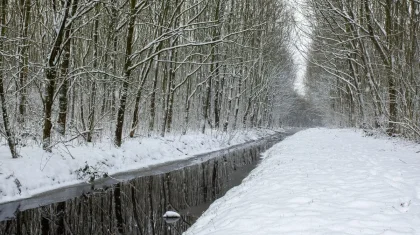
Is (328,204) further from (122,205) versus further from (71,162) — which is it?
(71,162)

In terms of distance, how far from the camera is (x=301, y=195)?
639cm

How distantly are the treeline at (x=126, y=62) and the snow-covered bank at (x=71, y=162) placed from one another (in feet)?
1.69

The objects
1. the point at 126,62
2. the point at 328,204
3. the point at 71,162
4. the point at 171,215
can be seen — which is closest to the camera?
the point at 328,204

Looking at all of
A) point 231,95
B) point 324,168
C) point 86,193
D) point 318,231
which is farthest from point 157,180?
point 231,95

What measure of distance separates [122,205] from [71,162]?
3.20m

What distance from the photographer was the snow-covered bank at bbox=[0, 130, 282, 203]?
8641mm

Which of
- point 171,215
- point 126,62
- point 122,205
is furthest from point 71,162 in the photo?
point 126,62

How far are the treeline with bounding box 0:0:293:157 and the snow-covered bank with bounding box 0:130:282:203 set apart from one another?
0.52 meters

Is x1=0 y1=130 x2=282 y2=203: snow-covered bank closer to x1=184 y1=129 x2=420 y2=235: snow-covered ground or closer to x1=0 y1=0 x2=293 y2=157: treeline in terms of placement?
x1=0 y1=0 x2=293 y2=157: treeline

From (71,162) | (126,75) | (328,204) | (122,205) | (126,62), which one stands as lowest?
(122,205)

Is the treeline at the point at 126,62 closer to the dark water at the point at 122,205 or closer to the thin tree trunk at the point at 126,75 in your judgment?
the thin tree trunk at the point at 126,75

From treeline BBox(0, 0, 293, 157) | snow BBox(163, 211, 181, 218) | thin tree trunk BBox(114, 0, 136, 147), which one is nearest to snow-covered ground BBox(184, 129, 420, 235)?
snow BBox(163, 211, 181, 218)

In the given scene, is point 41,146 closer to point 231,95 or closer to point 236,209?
point 236,209

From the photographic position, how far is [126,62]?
47.7ft
